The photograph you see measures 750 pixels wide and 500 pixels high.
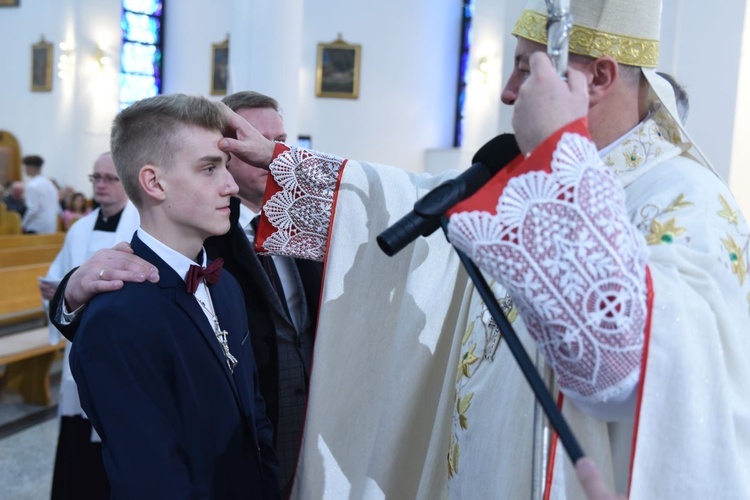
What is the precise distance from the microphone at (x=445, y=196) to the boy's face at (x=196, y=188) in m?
0.81

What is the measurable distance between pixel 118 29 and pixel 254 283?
14513 millimetres

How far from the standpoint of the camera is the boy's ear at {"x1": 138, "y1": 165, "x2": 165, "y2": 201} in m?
1.86

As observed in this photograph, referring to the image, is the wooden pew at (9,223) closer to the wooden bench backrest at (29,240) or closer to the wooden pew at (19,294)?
the wooden bench backrest at (29,240)

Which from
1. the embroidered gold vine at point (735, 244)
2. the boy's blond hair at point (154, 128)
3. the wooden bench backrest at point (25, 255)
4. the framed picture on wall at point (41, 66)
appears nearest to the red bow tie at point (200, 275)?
the boy's blond hair at point (154, 128)

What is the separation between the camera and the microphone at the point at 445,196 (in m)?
1.11

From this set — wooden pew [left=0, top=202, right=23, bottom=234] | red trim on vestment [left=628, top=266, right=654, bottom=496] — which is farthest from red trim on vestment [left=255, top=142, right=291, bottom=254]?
wooden pew [left=0, top=202, right=23, bottom=234]

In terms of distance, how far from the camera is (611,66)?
4.90 ft

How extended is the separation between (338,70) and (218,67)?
2526mm

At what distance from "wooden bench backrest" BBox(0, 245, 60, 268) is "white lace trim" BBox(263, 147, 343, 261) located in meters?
5.91

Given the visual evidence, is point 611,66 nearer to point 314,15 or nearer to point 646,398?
point 646,398

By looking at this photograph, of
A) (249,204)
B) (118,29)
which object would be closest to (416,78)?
(118,29)

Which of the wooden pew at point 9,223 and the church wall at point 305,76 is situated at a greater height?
the church wall at point 305,76

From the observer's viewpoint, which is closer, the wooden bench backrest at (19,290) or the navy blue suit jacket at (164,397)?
the navy blue suit jacket at (164,397)

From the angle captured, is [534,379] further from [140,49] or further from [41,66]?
[140,49]
